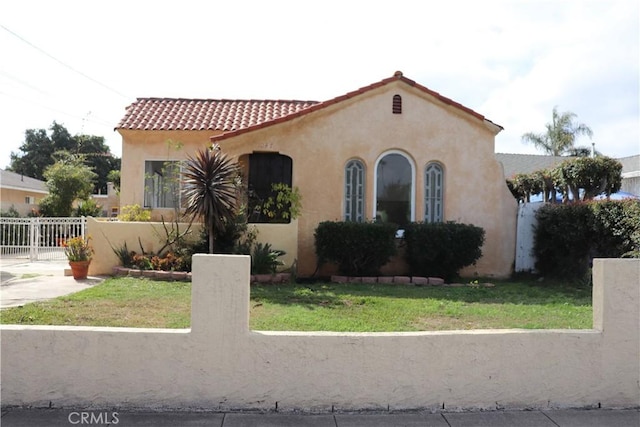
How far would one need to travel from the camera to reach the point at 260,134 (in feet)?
38.4

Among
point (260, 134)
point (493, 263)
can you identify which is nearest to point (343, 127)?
point (260, 134)

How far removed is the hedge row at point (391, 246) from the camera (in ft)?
35.1

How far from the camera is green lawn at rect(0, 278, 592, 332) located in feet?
20.8

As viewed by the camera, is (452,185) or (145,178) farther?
(145,178)

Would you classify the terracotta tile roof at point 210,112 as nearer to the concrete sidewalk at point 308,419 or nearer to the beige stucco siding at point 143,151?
the beige stucco siding at point 143,151

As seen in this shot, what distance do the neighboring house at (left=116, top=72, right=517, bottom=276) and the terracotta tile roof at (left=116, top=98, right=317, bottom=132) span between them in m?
1.56

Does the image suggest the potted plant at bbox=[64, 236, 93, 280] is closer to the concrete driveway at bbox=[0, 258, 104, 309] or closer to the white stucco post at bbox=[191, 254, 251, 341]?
the concrete driveway at bbox=[0, 258, 104, 309]

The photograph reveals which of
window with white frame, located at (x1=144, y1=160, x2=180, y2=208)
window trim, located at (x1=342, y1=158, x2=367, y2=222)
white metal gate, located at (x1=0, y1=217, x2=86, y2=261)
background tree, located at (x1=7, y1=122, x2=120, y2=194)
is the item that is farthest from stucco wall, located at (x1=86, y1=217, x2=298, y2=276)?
background tree, located at (x1=7, y1=122, x2=120, y2=194)

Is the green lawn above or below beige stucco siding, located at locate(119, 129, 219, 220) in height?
below

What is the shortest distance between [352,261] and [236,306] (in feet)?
22.1

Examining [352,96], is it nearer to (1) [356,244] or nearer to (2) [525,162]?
(1) [356,244]

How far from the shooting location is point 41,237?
50.9 ft

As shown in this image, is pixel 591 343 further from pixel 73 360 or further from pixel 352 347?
Result: pixel 73 360

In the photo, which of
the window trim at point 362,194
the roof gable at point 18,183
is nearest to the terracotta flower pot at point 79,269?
the window trim at point 362,194
